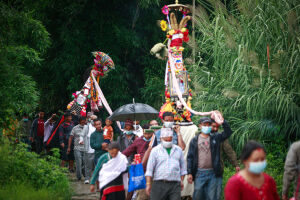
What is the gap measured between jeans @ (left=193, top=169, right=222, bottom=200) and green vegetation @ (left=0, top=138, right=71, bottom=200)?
9.55ft

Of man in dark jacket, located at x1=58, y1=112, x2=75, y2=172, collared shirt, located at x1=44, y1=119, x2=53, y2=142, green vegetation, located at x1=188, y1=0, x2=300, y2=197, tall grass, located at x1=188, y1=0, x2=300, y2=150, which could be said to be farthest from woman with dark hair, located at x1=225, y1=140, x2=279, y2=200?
collared shirt, located at x1=44, y1=119, x2=53, y2=142

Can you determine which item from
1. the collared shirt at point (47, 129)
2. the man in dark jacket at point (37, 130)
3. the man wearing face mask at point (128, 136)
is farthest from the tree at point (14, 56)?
the man in dark jacket at point (37, 130)

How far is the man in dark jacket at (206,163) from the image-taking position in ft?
23.6

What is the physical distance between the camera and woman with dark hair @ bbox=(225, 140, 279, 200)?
4461mm

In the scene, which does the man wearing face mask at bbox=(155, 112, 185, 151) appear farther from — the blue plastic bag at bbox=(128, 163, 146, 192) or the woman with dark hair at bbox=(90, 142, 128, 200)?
the woman with dark hair at bbox=(90, 142, 128, 200)

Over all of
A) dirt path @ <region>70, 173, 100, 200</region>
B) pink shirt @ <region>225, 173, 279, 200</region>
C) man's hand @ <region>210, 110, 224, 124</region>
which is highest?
man's hand @ <region>210, 110, 224, 124</region>

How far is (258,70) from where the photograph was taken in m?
10.5

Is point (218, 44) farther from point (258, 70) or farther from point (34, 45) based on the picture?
point (34, 45)

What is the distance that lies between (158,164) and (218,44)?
622 cm

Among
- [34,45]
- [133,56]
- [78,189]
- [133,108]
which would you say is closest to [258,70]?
[133,108]

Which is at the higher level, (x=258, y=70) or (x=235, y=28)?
(x=235, y=28)

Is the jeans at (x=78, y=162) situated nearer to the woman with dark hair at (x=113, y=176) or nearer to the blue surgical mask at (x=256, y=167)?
the woman with dark hair at (x=113, y=176)

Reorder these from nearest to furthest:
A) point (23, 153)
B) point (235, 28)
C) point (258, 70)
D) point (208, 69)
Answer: point (23, 153)
point (258, 70)
point (235, 28)
point (208, 69)

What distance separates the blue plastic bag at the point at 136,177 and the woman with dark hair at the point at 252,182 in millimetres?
3236
